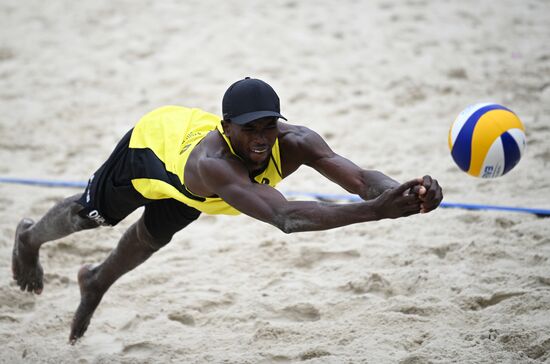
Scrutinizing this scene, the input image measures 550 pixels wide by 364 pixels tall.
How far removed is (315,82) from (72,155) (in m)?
2.54

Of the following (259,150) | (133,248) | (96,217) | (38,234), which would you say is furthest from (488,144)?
(38,234)

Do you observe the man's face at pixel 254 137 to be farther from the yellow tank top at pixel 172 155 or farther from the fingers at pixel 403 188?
the fingers at pixel 403 188

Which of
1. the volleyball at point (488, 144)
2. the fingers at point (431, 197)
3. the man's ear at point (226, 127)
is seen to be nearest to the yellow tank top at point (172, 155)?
the man's ear at point (226, 127)

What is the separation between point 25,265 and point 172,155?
129cm

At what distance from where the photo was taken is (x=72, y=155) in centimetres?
677

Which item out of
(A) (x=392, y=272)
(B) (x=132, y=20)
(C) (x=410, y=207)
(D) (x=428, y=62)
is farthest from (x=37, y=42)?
(C) (x=410, y=207)

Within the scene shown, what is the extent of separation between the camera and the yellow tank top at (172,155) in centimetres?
360

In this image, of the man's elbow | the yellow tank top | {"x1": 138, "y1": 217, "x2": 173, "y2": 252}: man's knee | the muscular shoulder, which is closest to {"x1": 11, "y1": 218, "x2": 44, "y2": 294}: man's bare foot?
{"x1": 138, "y1": 217, "x2": 173, "y2": 252}: man's knee

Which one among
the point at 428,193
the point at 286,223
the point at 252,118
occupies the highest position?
the point at 252,118

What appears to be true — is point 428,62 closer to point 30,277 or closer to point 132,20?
point 132,20

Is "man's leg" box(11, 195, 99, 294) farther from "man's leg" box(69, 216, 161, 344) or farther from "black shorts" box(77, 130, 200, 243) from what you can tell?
"man's leg" box(69, 216, 161, 344)

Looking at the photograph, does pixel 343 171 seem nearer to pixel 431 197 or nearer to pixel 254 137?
pixel 254 137

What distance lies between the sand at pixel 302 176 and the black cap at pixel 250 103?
53.3 inches

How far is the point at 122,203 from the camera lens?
157 inches
